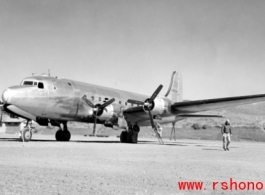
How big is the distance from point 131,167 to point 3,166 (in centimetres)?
285

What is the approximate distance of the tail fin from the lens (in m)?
27.9

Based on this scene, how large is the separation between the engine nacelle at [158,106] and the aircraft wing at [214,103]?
0.65 m

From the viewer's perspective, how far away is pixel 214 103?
19500 millimetres

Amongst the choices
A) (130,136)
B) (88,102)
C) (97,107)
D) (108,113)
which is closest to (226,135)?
(130,136)

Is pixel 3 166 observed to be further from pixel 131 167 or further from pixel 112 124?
pixel 112 124

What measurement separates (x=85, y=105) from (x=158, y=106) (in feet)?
14.4

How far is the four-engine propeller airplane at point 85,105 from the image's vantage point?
1735cm

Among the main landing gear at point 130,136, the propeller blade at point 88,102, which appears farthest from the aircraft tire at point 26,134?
the main landing gear at point 130,136

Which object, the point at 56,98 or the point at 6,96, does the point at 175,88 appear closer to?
the point at 56,98

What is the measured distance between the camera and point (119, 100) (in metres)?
21.9

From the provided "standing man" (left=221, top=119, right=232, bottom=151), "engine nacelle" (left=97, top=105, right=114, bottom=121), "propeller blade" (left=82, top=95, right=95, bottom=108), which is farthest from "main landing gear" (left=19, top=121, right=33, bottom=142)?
"standing man" (left=221, top=119, right=232, bottom=151)

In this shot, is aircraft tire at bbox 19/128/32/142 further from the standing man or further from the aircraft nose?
the standing man

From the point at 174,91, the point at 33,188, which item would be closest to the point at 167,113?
the point at 174,91

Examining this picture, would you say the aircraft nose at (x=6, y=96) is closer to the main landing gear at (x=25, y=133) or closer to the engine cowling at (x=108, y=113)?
the main landing gear at (x=25, y=133)
